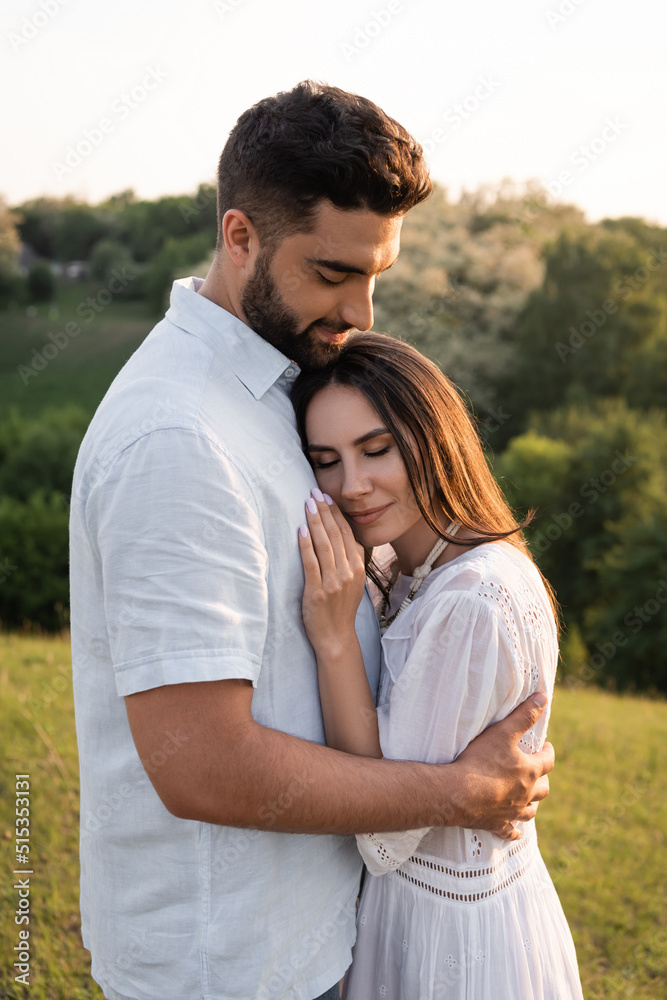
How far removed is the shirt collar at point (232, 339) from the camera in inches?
74.7

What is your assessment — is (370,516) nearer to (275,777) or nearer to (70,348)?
Result: (275,777)

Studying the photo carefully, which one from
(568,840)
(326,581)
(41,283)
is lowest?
(41,283)

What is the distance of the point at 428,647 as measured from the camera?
2.01 meters

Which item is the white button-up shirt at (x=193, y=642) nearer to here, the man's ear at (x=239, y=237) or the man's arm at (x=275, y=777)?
the man's arm at (x=275, y=777)

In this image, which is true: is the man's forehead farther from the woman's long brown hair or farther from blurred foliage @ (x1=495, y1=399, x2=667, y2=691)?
blurred foliage @ (x1=495, y1=399, x2=667, y2=691)

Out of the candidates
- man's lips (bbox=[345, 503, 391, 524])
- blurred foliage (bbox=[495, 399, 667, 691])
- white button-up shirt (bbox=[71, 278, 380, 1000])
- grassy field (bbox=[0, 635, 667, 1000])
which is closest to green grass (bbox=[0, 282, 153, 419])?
blurred foliage (bbox=[495, 399, 667, 691])

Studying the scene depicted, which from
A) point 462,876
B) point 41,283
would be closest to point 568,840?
point 462,876

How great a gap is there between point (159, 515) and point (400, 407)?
970mm

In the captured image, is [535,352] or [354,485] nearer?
[354,485]

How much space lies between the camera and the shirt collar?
190 centimetres

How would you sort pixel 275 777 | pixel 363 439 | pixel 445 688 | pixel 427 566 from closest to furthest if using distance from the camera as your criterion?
pixel 275 777 → pixel 445 688 → pixel 363 439 → pixel 427 566

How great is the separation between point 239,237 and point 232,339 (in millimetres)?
280

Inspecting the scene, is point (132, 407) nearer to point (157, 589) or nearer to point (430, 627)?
point (157, 589)

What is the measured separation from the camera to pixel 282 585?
1822mm
